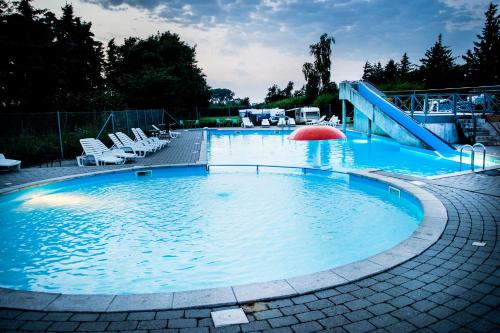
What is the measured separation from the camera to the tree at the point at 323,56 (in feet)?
142

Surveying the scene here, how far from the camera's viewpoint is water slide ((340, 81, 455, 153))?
15.8m

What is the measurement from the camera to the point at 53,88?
30.3 meters

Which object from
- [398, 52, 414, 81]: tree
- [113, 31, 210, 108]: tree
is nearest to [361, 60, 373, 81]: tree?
[398, 52, 414, 81]: tree

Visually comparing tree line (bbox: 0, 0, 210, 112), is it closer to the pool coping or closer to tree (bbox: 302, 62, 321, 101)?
tree (bbox: 302, 62, 321, 101)

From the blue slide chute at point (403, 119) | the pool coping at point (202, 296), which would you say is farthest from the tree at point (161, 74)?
the pool coping at point (202, 296)

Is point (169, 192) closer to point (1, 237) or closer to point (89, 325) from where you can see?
point (1, 237)

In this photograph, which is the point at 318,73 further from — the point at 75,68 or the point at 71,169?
the point at 71,169

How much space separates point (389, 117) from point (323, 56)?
28262 mm

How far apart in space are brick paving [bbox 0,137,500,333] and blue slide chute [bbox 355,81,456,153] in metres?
12.9

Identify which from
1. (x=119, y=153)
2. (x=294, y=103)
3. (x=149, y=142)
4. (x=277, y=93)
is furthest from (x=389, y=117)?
(x=277, y=93)

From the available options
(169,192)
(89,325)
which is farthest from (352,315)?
(169,192)

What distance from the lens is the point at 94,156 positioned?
512 inches

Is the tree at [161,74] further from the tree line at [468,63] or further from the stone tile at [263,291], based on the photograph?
the stone tile at [263,291]

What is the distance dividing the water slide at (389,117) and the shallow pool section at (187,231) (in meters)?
7.09
